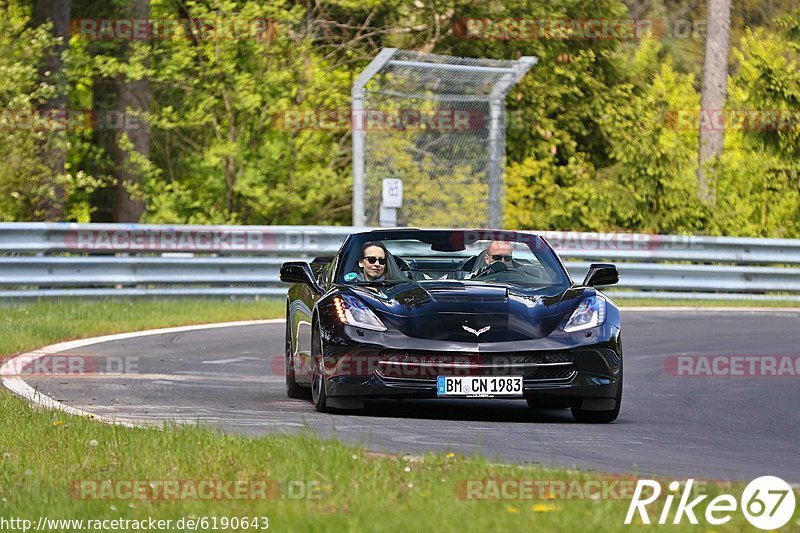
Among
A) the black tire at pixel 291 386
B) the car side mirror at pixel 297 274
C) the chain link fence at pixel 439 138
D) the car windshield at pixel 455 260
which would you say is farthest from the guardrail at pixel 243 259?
the car windshield at pixel 455 260

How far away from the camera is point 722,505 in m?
5.98

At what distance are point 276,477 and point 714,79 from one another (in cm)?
3002

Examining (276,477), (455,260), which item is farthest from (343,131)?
(276,477)

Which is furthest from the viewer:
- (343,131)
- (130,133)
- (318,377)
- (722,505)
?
(343,131)

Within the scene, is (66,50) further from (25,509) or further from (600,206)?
(25,509)

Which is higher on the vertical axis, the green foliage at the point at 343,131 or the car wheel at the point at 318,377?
the green foliage at the point at 343,131

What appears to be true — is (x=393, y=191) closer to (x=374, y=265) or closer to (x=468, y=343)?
(x=374, y=265)

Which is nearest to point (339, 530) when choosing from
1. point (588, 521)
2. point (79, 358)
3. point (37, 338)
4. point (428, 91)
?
point (588, 521)

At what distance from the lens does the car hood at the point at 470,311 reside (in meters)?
9.57

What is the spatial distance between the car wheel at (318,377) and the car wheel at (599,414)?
1558mm

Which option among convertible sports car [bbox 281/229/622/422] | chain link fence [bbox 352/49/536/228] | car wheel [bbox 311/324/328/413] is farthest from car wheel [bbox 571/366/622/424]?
chain link fence [bbox 352/49/536/228]

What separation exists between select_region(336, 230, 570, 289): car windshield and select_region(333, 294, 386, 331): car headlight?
0.49 metres

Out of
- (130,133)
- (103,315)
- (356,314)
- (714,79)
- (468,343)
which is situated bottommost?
(103,315)

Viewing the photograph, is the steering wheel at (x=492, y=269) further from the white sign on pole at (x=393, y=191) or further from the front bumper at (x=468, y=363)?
the white sign on pole at (x=393, y=191)
